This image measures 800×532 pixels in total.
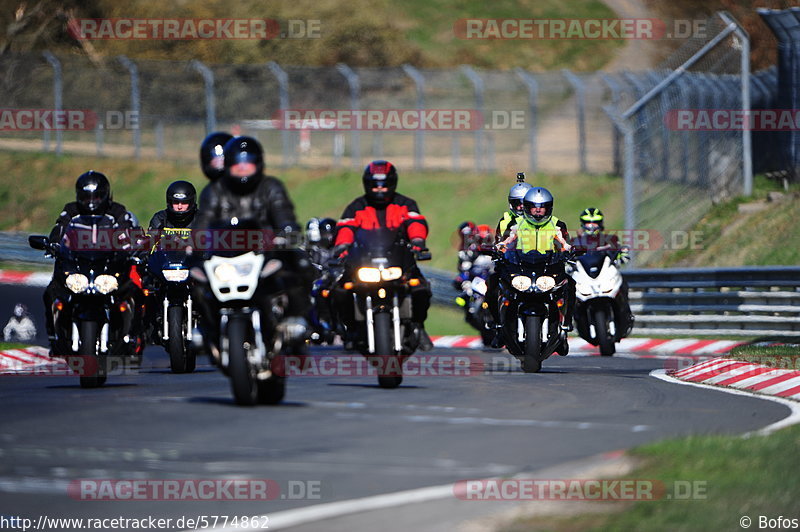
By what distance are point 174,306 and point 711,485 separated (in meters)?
8.54

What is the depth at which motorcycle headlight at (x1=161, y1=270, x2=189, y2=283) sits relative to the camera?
15.5m

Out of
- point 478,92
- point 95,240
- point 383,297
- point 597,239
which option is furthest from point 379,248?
point 478,92

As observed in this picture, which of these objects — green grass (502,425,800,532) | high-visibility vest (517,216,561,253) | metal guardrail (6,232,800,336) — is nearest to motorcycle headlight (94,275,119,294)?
high-visibility vest (517,216,561,253)

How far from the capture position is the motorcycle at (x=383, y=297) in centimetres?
1282

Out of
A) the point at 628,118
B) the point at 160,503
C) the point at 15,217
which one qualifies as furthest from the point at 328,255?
the point at 15,217

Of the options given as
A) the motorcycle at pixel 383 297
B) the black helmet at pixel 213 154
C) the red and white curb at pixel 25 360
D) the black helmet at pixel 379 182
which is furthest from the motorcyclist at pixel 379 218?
the red and white curb at pixel 25 360

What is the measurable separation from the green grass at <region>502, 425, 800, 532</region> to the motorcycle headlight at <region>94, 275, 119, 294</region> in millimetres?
5749

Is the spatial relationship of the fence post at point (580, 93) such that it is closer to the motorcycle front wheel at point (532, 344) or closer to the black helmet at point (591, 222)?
the black helmet at point (591, 222)

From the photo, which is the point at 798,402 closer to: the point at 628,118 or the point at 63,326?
the point at 63,326

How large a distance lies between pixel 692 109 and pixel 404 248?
15434 millimetres

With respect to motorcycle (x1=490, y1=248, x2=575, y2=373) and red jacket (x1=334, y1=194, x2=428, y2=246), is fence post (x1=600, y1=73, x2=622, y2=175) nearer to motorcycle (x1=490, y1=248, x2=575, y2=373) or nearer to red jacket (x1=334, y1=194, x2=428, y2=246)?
motorcycle (x1=490, y1=248, x2=575, y2=373)

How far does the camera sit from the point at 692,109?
27.5m

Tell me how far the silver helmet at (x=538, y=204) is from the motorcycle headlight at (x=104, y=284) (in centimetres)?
463

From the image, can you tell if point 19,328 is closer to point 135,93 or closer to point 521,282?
point 521,282
